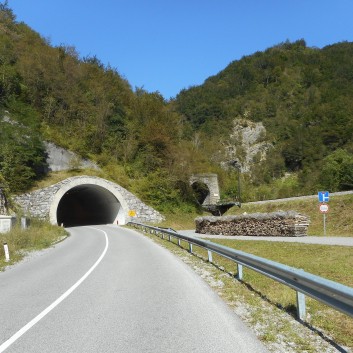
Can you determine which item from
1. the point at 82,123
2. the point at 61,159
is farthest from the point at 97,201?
the point at 82,123

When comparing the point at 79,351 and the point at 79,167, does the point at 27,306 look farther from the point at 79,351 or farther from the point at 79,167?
the point at 79,167

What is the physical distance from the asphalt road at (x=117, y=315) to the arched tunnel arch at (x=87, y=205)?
34.6 metres

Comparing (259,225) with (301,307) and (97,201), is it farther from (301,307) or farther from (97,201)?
(97,201)

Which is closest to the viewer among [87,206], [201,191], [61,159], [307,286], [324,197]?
[307,286]

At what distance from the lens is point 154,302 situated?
7012mm

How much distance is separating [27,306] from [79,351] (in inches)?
115

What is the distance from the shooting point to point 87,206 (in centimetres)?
6162

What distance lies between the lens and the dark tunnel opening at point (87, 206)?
162ft

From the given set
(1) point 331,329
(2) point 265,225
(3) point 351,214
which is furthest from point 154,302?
(3) point 351,214

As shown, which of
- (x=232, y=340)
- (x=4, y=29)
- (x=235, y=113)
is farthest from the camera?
(x=235, y=113)

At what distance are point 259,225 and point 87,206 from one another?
41423 millimetres

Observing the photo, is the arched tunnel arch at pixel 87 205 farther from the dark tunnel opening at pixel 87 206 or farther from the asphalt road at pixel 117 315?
the asphalt road at pixel 117 315

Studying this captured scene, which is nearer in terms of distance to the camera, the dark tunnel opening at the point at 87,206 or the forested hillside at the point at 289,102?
the dark tunnel opening at the point at 87,206

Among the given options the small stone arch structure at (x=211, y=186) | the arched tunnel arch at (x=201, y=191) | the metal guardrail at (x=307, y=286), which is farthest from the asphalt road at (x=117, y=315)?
the arched tunnel arch at (x=201, y=191)
